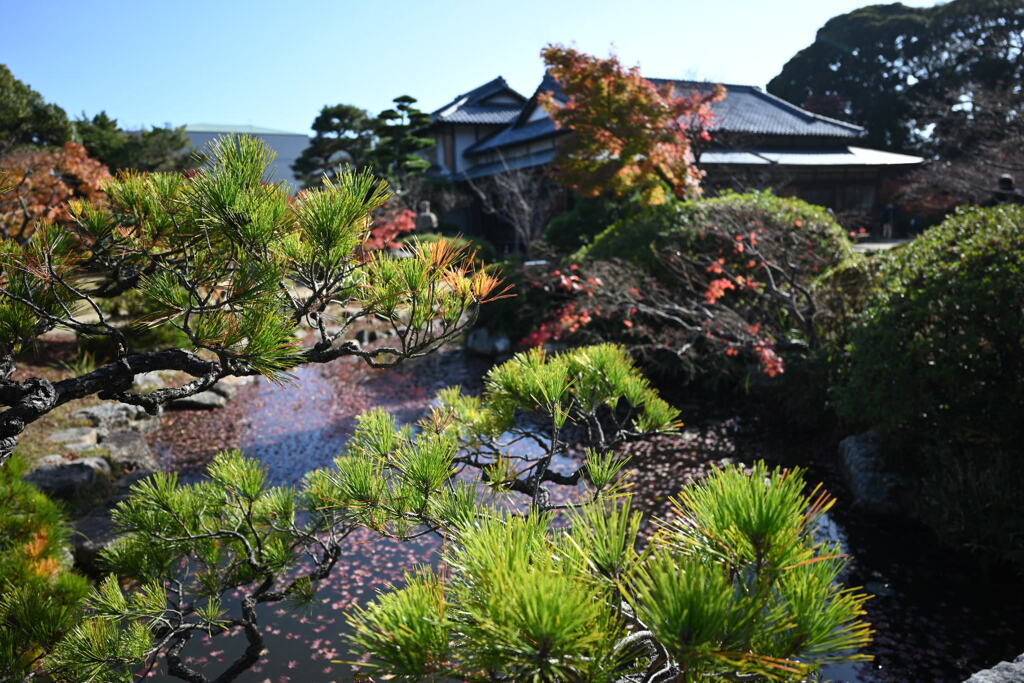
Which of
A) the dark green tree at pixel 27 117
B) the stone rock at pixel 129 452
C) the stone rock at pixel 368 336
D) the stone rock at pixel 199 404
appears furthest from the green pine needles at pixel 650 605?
the dark green tree at pixel 27 117

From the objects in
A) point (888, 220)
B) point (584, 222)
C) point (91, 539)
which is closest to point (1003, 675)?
point (91, 539)

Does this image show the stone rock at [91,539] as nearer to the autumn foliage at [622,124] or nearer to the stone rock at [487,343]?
the stone rock at [487,343]

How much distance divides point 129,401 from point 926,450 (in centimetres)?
490

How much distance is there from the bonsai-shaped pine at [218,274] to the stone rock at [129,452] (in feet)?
15.4

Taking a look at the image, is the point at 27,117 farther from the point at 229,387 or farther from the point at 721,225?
the point at 721,225

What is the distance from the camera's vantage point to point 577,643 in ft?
2.82

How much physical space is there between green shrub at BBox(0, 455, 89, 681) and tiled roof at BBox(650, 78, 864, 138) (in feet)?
58.5

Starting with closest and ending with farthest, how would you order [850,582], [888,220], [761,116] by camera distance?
[850,582] → [888,220] → [761,116]

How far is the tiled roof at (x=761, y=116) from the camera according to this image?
18.3m

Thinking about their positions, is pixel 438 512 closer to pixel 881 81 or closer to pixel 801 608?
pixel 801 608

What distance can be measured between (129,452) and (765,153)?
1756cm

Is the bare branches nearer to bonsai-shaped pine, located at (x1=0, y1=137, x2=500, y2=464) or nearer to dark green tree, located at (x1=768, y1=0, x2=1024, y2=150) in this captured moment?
dark green tree, located at (x1=768, y1=0, x2=1024, y2=150)

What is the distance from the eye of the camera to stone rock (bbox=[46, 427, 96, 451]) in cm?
597

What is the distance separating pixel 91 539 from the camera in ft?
13.9
